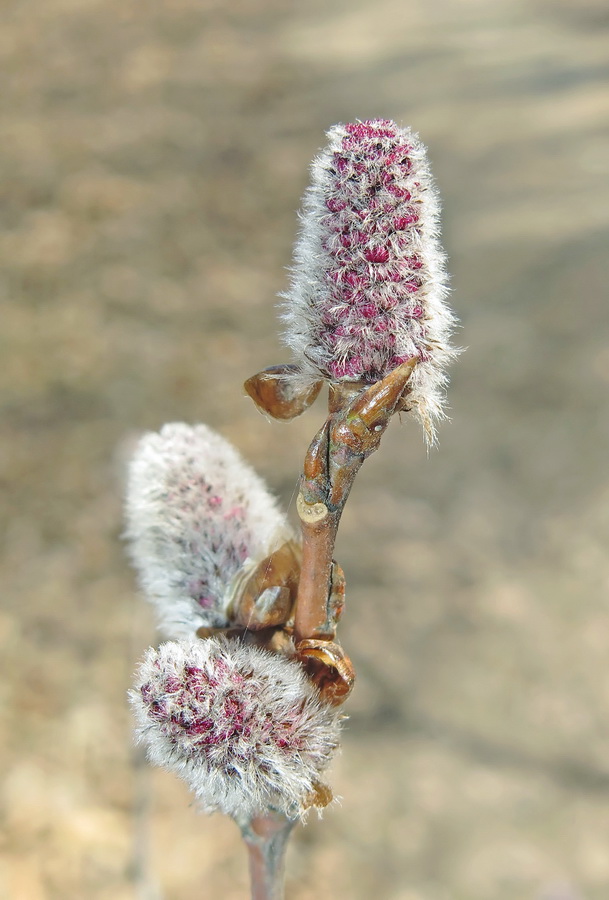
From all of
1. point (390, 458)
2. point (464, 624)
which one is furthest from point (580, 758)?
point (390, 458)

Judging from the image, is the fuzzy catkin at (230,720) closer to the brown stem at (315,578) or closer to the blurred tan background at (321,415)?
the brown stem at (315,578)

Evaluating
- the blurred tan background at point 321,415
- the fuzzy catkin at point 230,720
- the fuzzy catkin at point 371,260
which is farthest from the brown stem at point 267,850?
the blurred tan background at point 321,415

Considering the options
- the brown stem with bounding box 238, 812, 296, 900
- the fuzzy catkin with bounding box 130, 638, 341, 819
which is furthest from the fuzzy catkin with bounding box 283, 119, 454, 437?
the brown stem with bounding box 238, 812, 296, 900

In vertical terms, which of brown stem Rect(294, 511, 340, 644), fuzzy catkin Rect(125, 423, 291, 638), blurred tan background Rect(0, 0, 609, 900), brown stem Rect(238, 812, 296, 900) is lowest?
brown stem Rect(238, 812, 296, 900)

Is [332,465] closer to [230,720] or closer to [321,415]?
[230,720]

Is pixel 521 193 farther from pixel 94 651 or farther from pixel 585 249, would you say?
pixel 94 651

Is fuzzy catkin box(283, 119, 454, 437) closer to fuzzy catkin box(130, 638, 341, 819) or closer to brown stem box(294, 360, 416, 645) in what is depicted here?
brown stem box(294, 360, 416, 645)
